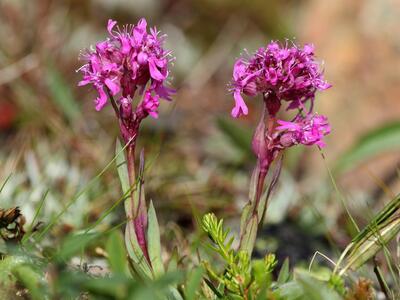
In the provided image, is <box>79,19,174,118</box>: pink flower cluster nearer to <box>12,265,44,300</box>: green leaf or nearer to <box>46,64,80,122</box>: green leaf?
<box>12,265,44,300</box>: green leaf

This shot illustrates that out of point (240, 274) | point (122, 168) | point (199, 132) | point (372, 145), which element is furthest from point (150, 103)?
point (199, 132)

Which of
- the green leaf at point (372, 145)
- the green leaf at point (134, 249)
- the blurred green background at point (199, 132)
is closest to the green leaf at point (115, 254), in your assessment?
the green leaf at point (134, 249)

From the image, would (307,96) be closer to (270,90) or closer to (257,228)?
(270,90)

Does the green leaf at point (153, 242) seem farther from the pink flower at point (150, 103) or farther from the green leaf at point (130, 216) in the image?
the pink flower at point (150, 103)

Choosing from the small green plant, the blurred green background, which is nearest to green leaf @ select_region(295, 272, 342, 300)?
the small green plant

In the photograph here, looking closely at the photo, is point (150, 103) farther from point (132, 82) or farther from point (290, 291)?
point (290, 291)

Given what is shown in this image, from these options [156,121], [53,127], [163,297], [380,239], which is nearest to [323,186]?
[156,121]
